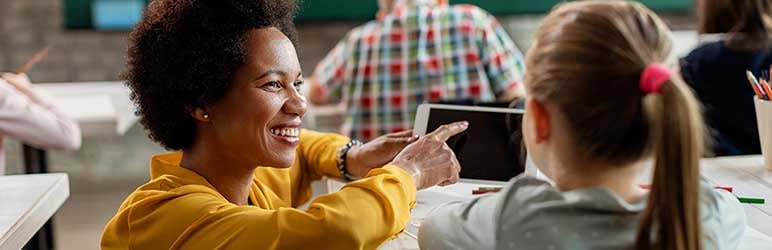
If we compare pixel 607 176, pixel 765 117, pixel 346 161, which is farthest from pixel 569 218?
pixel 765 117

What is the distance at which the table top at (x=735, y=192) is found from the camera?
154 cm

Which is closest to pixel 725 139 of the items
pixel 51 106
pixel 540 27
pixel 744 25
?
pixel 744 25

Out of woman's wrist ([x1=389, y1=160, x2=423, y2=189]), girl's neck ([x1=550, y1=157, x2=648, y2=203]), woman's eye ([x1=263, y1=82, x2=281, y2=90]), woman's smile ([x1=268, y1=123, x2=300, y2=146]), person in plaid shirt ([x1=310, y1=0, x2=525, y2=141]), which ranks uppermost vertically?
girl's neck ([x1=550, y1=157, x2=648, y2=203])

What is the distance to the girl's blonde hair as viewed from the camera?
109 cm

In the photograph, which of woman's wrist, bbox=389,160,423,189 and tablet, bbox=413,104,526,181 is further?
tablet, bbox=413,104,526,181

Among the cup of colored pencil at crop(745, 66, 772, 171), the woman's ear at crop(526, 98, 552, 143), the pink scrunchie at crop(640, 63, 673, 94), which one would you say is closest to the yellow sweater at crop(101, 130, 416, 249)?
the woman's ear at crop(526, 98, 552, 143)

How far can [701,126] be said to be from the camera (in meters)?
1.11

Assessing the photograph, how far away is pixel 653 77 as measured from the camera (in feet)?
3.56

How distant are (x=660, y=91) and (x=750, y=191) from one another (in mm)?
838

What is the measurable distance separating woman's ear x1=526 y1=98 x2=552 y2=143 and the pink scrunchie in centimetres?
13

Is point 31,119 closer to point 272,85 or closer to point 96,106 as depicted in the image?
point 96,106

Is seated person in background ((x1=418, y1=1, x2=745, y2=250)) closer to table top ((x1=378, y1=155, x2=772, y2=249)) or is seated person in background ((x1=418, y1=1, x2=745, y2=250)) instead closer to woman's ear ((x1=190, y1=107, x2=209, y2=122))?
table top ((x1=378, y1=155, x2=772, y2=249))

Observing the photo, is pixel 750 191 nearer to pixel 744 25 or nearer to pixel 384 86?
pixel 744 25

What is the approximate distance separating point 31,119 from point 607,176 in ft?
6.79
